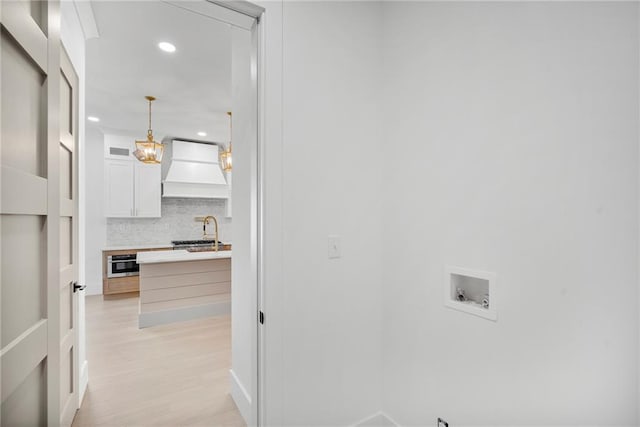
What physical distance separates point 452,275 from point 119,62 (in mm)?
3354

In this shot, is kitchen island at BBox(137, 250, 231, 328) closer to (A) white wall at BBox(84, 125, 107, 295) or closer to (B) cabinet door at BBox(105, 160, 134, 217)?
(B) cabinet door at BBox(105, 160, 134, 217)

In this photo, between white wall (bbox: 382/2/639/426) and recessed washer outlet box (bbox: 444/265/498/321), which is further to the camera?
recessed washer outlet box (bbox: 444/265/498/321)

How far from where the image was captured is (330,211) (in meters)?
1.60

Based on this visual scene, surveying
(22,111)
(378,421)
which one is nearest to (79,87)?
(22,111)

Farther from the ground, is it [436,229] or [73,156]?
[73,156]

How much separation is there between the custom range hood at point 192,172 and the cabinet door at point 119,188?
560mm

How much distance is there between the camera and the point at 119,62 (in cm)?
302

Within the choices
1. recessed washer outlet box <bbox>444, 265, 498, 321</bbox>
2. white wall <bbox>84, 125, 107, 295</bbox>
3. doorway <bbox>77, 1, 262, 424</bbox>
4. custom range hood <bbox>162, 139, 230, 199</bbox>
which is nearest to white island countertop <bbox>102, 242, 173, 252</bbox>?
white wall <bbox>84, 125, 107, 295</bbox>

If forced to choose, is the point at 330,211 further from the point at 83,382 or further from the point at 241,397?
the point at 83,382

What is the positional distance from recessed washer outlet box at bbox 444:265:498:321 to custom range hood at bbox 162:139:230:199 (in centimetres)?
545

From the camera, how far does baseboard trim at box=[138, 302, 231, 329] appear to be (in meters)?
3.83

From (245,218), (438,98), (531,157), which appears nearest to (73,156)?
(245,218)

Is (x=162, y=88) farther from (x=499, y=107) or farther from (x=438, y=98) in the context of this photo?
(x=499, y=107)

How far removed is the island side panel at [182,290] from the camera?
388 centimetres
